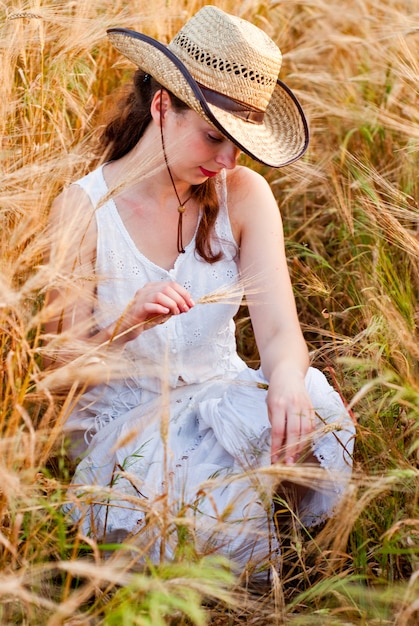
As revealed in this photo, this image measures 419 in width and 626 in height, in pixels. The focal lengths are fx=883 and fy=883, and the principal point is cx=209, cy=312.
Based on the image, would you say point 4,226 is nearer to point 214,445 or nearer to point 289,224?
point 214,445

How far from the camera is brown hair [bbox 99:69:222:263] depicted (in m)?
1.98

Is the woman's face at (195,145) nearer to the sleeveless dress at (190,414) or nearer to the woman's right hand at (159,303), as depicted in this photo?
the sleeveless dress at (190,414)

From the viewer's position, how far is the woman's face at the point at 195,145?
177 cm

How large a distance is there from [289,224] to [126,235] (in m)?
0.98

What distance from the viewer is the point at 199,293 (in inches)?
80.6

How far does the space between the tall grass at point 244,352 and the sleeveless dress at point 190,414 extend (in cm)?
7

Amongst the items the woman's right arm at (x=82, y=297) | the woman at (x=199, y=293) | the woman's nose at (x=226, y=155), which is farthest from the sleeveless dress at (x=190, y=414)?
the woman's nose at (x=226, y=155)

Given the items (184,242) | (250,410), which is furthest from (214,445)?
(184,242)

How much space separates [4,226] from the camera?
158cm

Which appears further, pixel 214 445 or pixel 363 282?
pixel 363 282

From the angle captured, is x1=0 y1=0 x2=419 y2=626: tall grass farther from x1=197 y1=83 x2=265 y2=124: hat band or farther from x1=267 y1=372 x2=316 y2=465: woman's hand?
x1=197 y1=83 x2=265 y2=124: hat band

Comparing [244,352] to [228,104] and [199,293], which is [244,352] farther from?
[228,104]

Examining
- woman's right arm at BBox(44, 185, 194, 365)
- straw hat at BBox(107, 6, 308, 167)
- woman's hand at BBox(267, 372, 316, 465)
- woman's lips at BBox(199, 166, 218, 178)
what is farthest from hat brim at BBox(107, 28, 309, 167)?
woman's hand at BBox(267, 372, 316, 465)

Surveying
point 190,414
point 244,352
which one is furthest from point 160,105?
point 244,352
